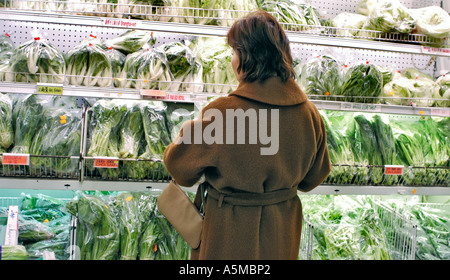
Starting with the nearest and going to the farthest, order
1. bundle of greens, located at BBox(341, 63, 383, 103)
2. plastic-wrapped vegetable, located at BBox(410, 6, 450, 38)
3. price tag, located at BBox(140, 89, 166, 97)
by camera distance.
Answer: price tag, located at BBox(140, 89, 166, 97)
bundle of greens, located at BBox(341, 63, 383, 103)
plastic-wrapped vegetable, located at BBox(410, 6, 450, 38)

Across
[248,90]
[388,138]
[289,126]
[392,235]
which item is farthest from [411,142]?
[248,90]

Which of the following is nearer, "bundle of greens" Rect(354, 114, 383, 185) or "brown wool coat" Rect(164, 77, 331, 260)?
"brown wool coat" Rect(164, 77, 331, 260)

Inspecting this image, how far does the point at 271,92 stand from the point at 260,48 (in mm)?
179

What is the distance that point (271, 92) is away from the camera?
1.56m

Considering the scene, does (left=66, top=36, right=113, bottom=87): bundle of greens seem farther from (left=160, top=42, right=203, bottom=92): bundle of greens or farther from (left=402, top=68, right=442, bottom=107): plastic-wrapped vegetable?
(left=402, top=68, right=442, bottom=107): plastic-wrapped vegetable

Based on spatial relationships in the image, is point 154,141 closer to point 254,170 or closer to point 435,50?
point 254,170

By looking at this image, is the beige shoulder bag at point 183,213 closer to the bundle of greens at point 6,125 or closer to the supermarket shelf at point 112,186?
the supermarket shelf at point 112,186

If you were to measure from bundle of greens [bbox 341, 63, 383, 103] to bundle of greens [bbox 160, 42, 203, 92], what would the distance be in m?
0.93

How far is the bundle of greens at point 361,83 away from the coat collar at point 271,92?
1.00 m

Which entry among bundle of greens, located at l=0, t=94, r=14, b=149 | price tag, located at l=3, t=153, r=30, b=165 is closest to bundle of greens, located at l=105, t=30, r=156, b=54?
bundle of greens, located at l=0, t=94, r=14, b=149

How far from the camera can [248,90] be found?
1545 millimetres

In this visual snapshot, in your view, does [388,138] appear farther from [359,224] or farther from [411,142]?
[359,224]

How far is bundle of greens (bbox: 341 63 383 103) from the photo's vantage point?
2457mm

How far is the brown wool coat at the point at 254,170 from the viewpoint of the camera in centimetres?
153
